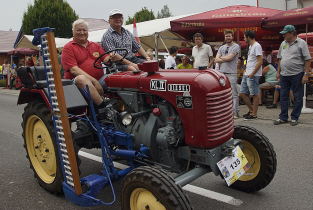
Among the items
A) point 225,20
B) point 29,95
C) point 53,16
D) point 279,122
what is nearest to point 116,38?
point 29,95

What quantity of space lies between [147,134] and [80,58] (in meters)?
1.23

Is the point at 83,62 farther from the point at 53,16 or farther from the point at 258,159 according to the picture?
the point at 53,16

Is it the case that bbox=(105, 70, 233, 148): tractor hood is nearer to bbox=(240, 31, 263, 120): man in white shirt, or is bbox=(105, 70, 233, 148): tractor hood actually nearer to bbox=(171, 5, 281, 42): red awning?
bbox=(240, 31, 263, 120): man in white shirt

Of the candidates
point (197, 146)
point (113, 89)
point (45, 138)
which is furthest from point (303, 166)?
point (45, 138)

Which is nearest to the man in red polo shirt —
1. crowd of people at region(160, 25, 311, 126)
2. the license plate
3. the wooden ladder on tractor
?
the wooden ladder on tractor

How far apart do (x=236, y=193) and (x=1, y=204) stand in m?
2.34

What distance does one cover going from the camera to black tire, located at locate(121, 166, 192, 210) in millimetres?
2471

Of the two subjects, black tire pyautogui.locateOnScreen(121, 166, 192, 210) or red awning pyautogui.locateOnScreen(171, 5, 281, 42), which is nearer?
black tire pyautogui.locateOnScreen(121, 166, 192, 210)

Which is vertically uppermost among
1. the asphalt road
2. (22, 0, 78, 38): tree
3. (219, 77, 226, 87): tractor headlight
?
(22, 0, 78, 38): tree

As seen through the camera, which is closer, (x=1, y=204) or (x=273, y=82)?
(x=1, y=204)

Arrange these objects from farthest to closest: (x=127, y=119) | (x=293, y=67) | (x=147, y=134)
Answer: (x=293, y=67) < (x=127, y=119) < (x=147, y=134)

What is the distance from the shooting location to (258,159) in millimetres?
3512

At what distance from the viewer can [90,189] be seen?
303cm

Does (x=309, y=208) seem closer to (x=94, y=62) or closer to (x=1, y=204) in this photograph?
(x=94, y=62)
